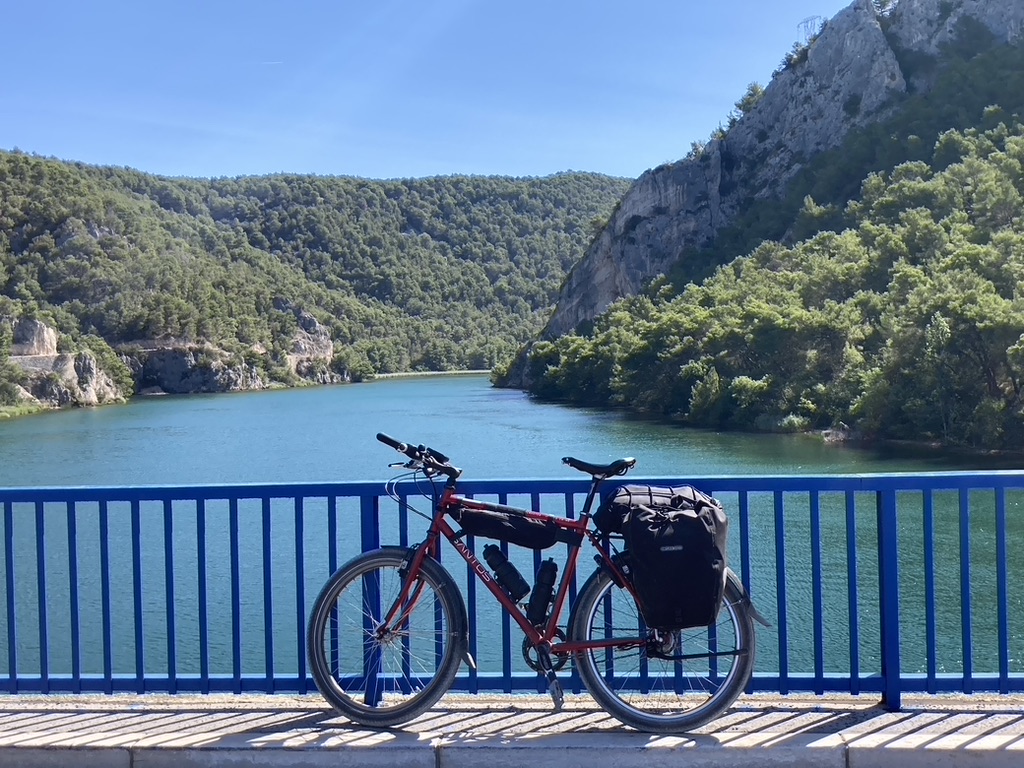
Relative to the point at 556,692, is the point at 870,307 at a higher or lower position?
higher

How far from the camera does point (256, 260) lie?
5871 inches

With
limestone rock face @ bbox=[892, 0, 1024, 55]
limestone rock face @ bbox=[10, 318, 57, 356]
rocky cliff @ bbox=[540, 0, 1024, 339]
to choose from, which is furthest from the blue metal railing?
limestone rock face @ bbox=[10, 318, 57, 356]

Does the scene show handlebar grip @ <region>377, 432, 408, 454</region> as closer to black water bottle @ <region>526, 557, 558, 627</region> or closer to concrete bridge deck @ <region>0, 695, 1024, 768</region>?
black water bottle @ <region>526, 557, 558, 627</region>

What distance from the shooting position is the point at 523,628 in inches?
178


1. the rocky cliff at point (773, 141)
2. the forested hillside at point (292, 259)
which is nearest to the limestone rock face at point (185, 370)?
the forested hillside at point (292, 259)

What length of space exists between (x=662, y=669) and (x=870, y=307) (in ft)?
157

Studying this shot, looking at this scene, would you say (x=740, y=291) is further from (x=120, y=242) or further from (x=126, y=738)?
(x=120, y=242)

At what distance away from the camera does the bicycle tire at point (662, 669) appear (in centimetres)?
440

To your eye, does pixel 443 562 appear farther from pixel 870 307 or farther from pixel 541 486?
pixel 870 307

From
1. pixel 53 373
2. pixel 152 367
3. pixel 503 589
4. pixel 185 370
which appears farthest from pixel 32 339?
pixel 503 589

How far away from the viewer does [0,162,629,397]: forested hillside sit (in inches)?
4525

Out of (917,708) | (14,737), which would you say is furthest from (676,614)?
(14,737)

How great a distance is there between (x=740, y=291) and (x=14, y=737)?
209 ft

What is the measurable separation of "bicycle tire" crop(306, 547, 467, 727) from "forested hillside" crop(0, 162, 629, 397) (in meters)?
97.9
